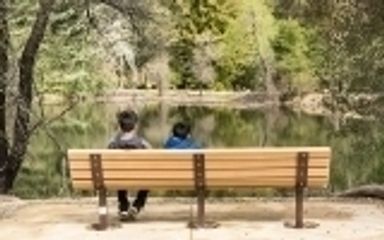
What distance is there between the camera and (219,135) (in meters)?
41.3

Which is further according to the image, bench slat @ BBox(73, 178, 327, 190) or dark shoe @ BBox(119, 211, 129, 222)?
dark shoe @ BBox(119, 211, 129, 222)

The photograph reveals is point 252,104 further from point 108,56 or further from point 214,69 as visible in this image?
point 108,56

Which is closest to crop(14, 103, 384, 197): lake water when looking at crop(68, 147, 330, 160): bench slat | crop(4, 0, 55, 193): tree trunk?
crop(4, 0, 55, 193): tree trunk

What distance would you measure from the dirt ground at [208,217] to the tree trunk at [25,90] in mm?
2798

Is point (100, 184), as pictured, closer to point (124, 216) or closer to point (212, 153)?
point (124, 216)

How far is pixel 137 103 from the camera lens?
58.9 meters

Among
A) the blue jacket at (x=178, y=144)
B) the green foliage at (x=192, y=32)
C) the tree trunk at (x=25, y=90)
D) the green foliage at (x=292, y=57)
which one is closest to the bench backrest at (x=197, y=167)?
the blue jacket at (x=178, y=144)

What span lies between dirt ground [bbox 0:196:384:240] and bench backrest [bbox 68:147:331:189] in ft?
1.46

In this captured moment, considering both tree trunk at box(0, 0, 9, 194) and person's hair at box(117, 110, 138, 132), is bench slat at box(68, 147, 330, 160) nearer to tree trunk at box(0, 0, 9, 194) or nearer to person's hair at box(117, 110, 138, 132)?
person's hair at box(117, 110, 138, 132)

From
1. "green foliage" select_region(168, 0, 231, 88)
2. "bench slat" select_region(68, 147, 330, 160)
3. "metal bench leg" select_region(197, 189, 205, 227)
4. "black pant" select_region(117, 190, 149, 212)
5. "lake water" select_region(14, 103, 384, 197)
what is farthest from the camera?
"green foliage" select_region(168, 0, 231, 88)

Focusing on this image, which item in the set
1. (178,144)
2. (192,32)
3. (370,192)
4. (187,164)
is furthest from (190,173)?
(192,32)

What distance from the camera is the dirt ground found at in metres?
8.68

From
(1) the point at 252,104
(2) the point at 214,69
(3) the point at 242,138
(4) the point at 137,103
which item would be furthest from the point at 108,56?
(2) the point at 214,69

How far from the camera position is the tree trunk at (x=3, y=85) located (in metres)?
13.2
